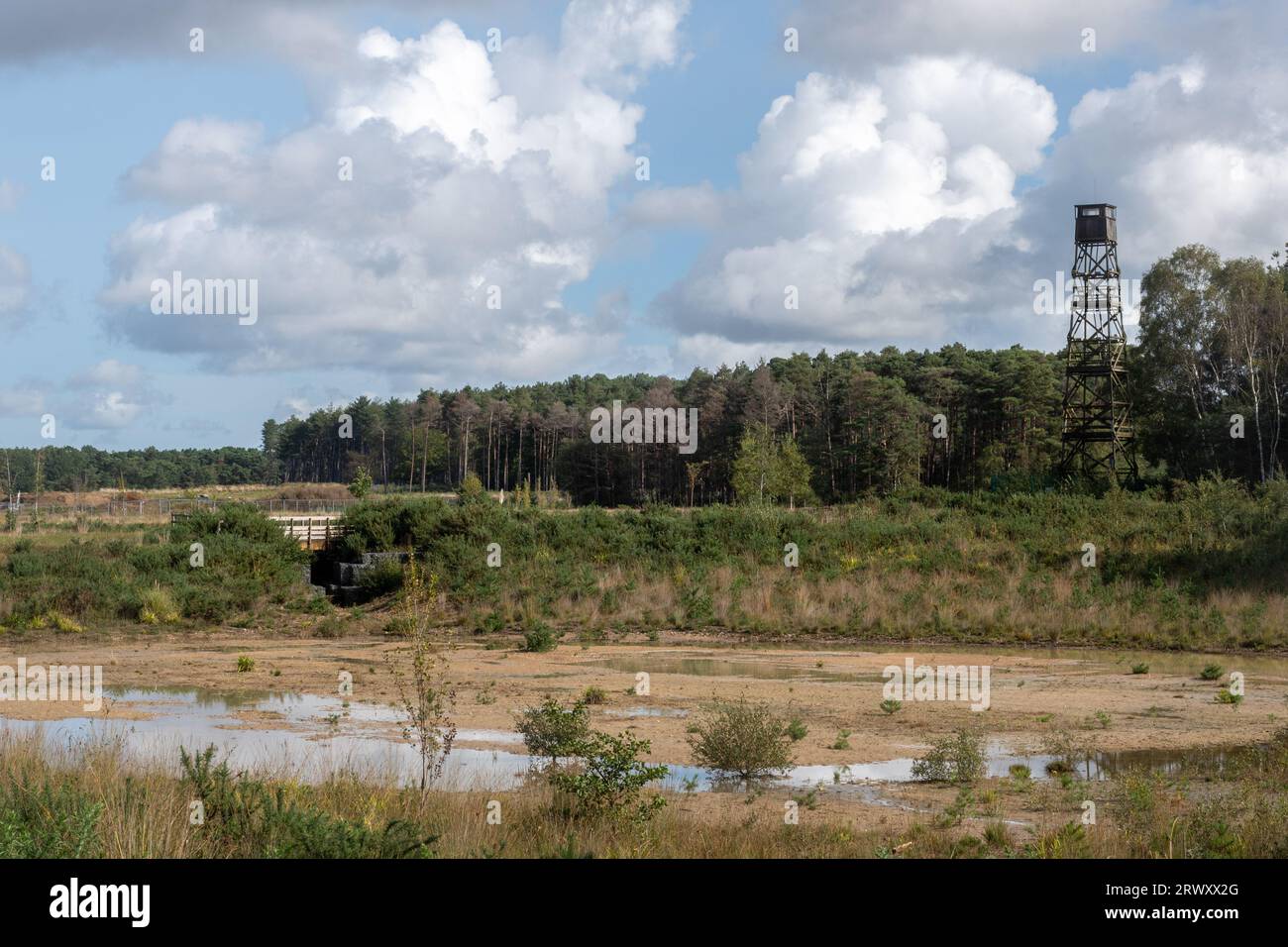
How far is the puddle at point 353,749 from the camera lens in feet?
46.9

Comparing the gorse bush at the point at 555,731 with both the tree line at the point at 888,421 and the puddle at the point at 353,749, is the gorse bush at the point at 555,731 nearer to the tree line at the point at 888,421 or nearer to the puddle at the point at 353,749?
the puddle at the point at 353,749

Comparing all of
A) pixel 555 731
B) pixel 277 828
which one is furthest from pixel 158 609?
pixel 277 828

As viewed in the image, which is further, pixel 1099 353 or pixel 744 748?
pixel 1099 353

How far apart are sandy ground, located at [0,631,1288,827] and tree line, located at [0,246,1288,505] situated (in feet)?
85.0

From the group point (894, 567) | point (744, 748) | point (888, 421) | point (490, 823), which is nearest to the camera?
point (490, 823)

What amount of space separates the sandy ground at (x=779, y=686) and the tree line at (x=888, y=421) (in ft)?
85.0

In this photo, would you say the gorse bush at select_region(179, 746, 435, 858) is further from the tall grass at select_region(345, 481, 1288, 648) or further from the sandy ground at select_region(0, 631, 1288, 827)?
the tall grass at select_region(345, 481, 1288, 648)

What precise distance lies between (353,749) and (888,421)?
211 feet

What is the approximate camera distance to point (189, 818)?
998 centimetres

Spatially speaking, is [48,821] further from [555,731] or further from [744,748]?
[744,748]

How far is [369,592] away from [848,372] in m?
59.1

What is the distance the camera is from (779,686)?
966 inches
